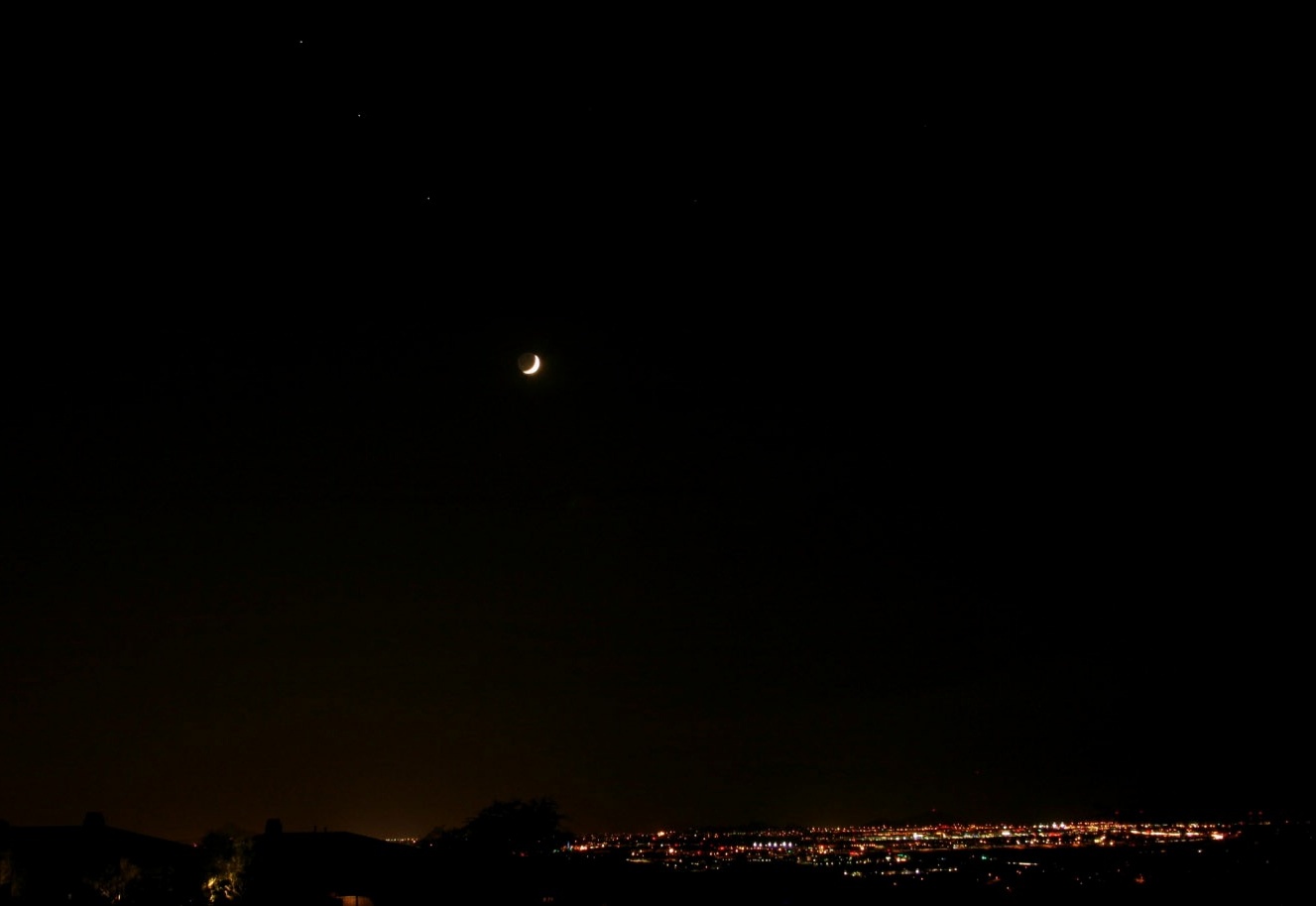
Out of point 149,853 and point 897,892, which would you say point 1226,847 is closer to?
point 897,892

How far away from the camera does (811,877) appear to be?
283 feet

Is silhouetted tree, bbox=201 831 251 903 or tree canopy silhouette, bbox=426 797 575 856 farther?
tree canopy silhouette, bbox=426 797 575 856

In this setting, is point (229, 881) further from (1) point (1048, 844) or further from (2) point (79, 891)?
(1) point (1048, 844)

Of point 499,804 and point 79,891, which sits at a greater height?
point 499,804

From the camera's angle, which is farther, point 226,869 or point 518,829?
point 518,829

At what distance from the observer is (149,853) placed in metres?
31.9

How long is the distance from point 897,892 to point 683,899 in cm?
1923

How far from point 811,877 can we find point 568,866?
37.2m

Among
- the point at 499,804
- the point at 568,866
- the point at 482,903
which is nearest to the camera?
the point at 482,903

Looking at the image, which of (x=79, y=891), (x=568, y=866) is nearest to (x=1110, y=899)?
(x=568, y=866)

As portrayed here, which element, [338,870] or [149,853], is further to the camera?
[338,870]

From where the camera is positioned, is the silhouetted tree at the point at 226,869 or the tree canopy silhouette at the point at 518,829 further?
the tree canopy silhouette at the point at 518,829

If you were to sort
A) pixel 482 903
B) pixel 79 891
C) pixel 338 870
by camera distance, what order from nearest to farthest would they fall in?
pixel 79 891
pixel 338 870
pixel 482 903

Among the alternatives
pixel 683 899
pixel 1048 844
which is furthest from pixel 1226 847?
pixel 683 899
